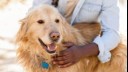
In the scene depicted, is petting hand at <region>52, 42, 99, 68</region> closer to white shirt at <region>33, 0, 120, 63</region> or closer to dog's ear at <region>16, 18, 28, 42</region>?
white shirt at <region>33, 0, 120, 63</region>

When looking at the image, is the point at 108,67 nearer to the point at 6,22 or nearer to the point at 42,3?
the point at 42,3

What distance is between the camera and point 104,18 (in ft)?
10.2

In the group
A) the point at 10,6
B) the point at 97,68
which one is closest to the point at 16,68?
the point at 97,68

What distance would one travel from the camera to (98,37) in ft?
10.1

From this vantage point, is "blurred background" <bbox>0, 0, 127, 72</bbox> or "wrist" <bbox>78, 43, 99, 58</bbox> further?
"blurred background" <bbox>0, 0, 127, 72</bbox>

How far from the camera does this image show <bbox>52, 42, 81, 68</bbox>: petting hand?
292 centimetres

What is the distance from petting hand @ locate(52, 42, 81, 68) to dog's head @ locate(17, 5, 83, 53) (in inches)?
3.8

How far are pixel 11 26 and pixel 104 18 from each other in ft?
10.7

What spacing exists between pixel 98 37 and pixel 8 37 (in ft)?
9.40

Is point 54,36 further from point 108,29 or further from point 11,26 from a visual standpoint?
point 11,26

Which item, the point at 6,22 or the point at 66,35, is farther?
the point at 6,22

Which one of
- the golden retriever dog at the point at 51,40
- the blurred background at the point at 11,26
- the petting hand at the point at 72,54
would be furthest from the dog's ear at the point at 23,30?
the blurred background at the point at 11,26

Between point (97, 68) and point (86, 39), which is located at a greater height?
point (86, 39)

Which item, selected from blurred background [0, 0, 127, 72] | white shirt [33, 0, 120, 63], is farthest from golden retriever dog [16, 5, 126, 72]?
blurred background [0, 0, 127, 72]
